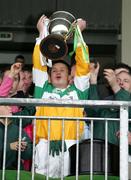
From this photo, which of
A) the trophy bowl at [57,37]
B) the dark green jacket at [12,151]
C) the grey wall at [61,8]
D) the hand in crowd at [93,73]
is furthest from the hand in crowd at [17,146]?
the grey wall at [61,8]

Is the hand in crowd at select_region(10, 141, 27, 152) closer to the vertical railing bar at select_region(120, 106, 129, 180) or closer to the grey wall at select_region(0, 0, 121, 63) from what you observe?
the vertical railing bar at select_region(120, 106, 129, 180)

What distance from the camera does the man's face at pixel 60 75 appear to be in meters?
5.66

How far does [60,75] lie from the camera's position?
5727 mm

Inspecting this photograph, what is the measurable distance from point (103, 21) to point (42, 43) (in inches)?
162

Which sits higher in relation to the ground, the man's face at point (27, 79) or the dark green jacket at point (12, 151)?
the man's face at point (27, 79)

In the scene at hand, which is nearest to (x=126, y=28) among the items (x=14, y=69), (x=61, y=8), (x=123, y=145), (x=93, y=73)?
(x=61, y=8)

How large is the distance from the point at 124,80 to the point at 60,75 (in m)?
0.60

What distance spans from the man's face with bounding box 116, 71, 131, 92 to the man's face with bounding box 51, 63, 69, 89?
49cm

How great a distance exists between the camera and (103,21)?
30.5 ft

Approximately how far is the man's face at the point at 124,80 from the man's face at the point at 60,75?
0.49 meters

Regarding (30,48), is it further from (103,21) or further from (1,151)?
(1,151)

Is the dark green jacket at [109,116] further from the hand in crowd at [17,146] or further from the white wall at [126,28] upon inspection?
the white wall at [126,28]

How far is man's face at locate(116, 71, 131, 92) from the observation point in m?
5.77

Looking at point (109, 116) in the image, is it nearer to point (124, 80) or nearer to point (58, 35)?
point (124, 80)
